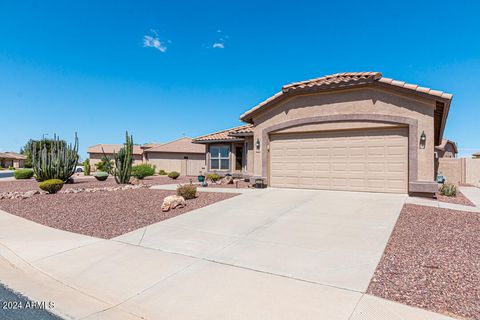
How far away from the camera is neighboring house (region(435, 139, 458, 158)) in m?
27.5

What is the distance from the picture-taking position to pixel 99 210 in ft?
30.3

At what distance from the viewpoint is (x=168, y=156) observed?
112ft

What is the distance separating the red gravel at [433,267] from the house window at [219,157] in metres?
15.2

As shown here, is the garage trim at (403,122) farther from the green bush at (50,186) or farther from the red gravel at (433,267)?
the green bush at (50,186)

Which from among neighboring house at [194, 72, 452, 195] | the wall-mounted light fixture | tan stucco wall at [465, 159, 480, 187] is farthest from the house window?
tan stucco wall at [465, 159, 480, 187]

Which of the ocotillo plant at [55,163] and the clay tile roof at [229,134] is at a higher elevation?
the clay tile roof at [229,134]

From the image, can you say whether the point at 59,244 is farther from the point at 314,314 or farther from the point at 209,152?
the point at 209,152

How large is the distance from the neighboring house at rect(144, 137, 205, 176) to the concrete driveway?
25456mm

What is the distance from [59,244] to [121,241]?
1355 mm

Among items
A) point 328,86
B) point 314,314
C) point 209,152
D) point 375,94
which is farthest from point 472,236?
point 209,152

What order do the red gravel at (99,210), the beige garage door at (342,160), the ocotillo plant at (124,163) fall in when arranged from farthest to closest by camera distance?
the ocotillo plant at (124,163) < the beige garage door at (342,160) < the red gravel at (99,210)

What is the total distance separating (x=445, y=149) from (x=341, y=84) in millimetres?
27124

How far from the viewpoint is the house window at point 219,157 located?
2120 cm

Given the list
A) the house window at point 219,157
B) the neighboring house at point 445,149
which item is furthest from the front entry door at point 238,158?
the neighboring house at point 445,149
